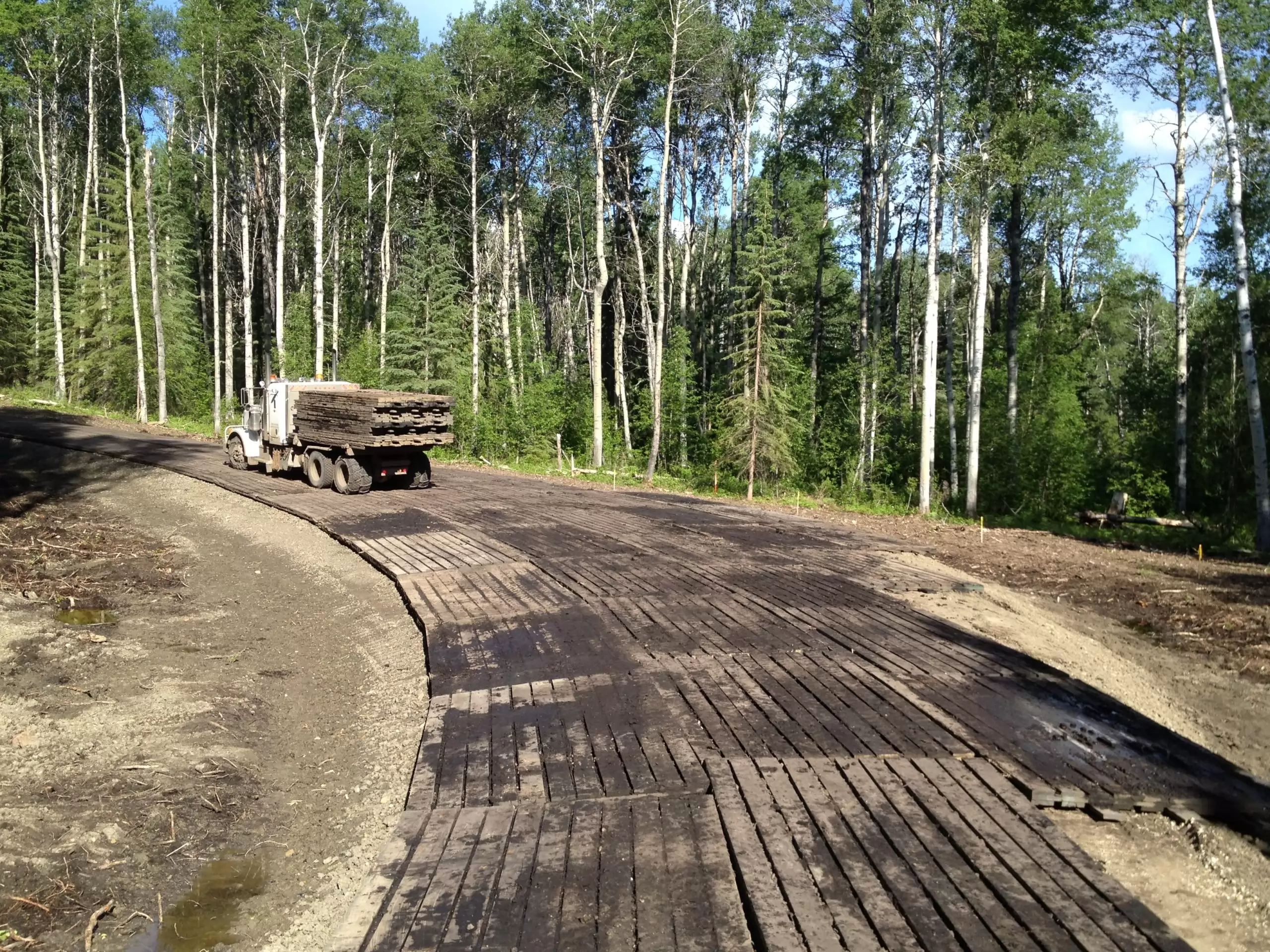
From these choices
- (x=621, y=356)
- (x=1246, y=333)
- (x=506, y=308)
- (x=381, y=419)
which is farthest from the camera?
(x=621, y=356)

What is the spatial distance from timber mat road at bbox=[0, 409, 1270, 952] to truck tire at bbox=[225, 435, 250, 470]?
1109 cm

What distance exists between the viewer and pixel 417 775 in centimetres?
504

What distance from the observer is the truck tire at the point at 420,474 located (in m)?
16.6

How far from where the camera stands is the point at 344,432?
1538cm

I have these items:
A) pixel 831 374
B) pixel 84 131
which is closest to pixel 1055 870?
pixel 831 374

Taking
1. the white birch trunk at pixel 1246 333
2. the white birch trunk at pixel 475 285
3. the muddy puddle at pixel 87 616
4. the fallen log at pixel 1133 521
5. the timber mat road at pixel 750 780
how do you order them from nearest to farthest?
the timber mat road at pixel 750 780 → the muddy puddle at pixel 87 616 → the white birch trunk at pixel 1246 333 → the fallen log at pixel 1133 521 → the white birch trunk at pixel 475 285

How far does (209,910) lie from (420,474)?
12.9 metres

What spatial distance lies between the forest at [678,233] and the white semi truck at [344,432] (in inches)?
317

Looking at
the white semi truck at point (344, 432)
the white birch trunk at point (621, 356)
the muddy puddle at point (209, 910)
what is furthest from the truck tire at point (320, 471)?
the white birch trunk at point (621, 356)

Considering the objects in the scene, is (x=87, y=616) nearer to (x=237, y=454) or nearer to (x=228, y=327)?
(x=237, y=454)

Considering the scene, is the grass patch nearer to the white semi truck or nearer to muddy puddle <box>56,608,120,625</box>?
the white semi truck

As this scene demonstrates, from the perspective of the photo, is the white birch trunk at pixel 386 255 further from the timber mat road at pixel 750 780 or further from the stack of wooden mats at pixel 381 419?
the timber mat road at pixel 750 780

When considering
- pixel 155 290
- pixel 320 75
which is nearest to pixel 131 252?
pixel 155 290

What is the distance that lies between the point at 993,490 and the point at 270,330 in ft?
104
